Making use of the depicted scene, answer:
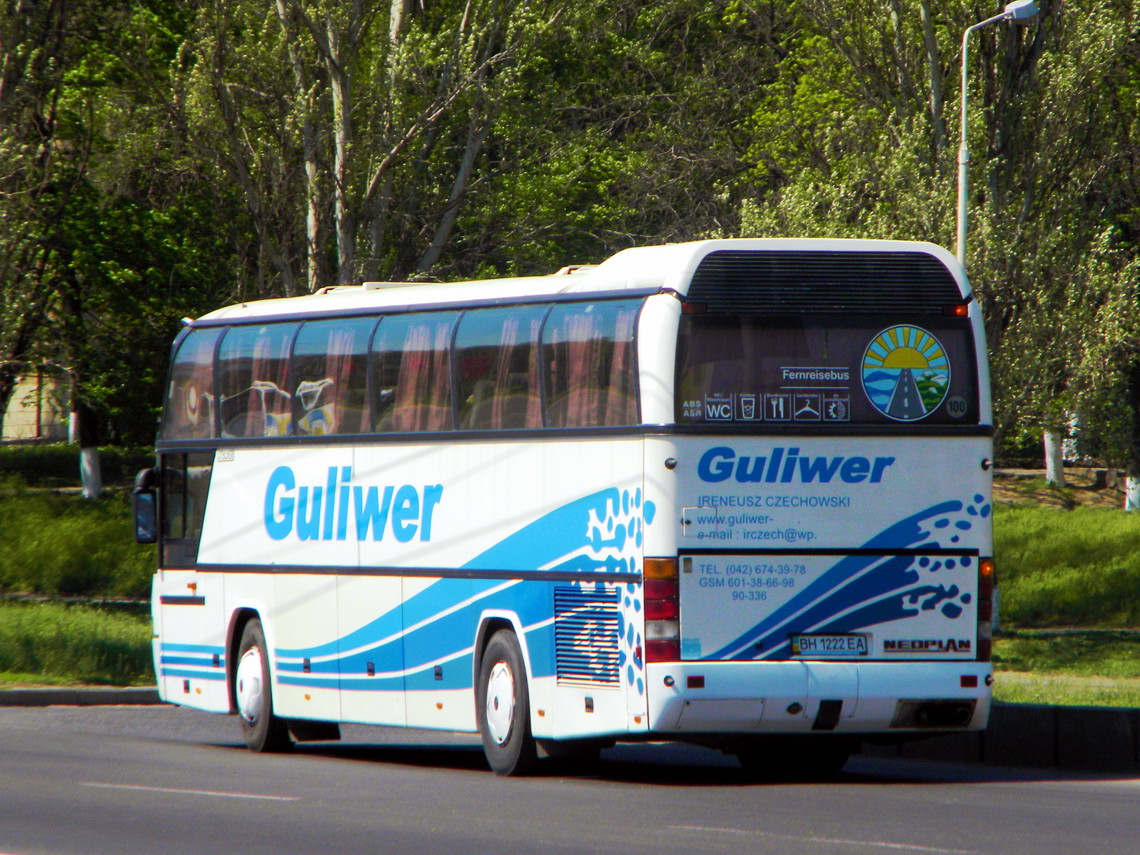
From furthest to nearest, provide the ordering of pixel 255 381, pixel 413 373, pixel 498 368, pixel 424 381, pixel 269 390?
1. pixel 255 381
2. pixel 269 390
3. pixel 413 373
4. pixel 424 381
5. pixel 498 368

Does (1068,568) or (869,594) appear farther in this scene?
(1068,568)

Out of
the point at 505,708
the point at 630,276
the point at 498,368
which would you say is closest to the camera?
the point at 630,276

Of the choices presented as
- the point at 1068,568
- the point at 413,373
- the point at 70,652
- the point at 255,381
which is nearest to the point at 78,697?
the point at 70,652

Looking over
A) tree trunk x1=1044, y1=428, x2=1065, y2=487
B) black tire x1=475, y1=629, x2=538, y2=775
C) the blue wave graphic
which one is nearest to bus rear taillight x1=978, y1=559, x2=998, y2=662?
the blue wave graphic

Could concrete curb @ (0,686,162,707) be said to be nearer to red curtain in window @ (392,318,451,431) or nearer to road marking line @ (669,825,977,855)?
red curtain in window @ (392,318,451,431)

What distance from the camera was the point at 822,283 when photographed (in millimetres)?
11914

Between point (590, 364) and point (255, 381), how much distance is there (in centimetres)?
427

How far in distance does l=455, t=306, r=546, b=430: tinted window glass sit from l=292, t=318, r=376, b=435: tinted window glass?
1187 millimetres

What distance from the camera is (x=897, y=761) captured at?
47.8 ft

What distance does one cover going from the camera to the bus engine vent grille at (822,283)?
11688 millimetres

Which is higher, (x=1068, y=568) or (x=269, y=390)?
(x=269, y=390)

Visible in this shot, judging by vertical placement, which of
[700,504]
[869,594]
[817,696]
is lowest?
[817,696]

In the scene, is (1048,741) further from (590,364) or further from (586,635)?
(590,364)

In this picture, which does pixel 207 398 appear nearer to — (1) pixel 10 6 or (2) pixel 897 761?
(2) pixel 897 761
